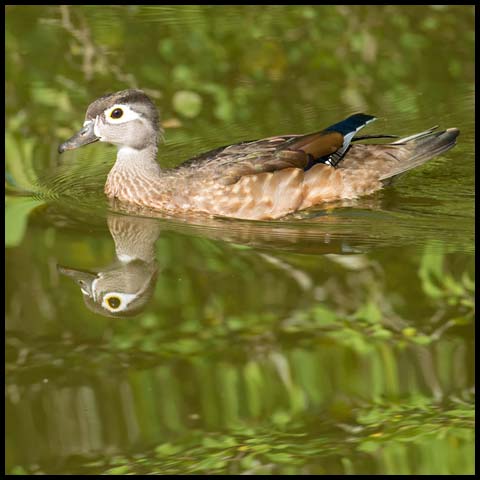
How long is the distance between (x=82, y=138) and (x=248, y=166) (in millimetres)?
1300

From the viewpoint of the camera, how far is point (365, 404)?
6.53 meters

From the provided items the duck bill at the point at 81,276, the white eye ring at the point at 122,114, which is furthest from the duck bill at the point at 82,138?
the duck bill at the point at 81,276

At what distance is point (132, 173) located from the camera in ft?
31.8

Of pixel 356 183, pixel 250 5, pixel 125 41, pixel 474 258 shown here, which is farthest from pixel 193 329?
pixel 250 5

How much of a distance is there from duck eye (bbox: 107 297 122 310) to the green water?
0.31 ft

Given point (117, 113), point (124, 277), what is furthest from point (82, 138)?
point (124, 277)

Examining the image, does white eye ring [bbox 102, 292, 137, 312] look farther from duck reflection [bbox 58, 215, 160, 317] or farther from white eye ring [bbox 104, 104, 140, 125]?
white eye ring [bbox 104, 104, 140, 125]

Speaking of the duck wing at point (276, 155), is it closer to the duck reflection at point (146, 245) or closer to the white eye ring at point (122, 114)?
the duck reflection at point (146, 245)

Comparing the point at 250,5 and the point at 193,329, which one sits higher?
the point at 250,5

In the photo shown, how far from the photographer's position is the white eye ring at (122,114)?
9.59 m

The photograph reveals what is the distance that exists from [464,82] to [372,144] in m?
2.11

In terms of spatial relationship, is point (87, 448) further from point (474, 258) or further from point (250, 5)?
point (250, 5)

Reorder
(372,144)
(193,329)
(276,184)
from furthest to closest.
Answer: (372,144)
(276,184)
(193,329)

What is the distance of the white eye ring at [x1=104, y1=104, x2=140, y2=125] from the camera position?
377 inches
